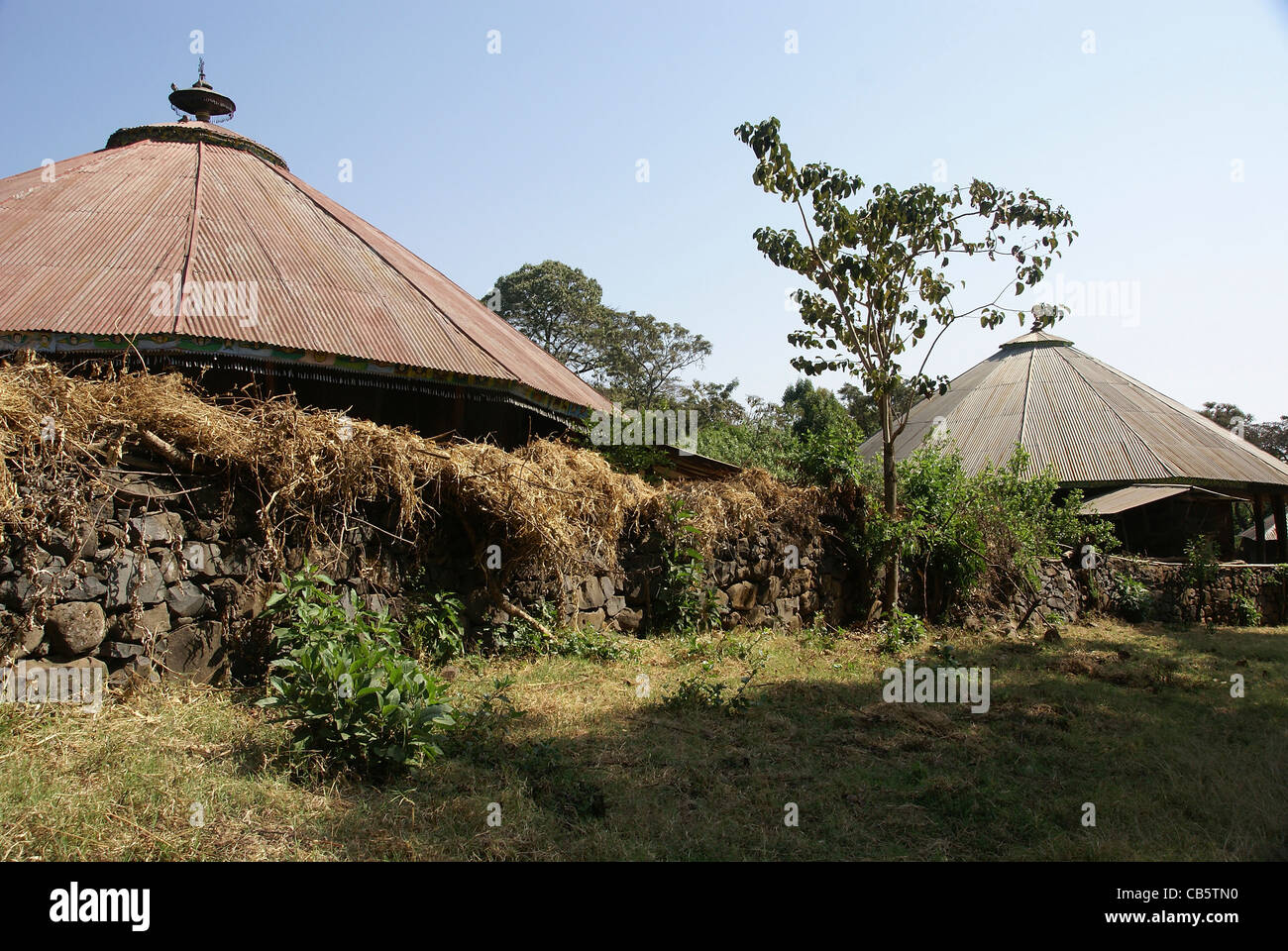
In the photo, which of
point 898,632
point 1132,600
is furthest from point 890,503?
point 1132,600

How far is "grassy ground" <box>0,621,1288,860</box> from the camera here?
3.87m

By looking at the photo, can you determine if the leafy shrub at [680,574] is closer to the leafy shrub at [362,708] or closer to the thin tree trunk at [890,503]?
the thin tree trunk at [890,503]

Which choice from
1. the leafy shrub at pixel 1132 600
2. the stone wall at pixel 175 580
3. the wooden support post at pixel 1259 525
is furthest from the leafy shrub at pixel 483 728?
the wooden support post at pixel 1259 525

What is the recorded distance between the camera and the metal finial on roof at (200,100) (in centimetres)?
1445

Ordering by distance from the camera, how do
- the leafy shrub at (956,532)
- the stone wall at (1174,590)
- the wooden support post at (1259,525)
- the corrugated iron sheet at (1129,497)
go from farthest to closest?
the wooden support post at (1259,525), the corrugated iron sheet at (1129,497), the stone wall at (1174,590), the leafy shrub at (956,532)

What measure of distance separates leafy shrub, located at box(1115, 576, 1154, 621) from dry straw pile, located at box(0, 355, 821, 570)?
9.67 m

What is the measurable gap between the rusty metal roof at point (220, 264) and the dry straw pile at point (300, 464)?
55.0 inches

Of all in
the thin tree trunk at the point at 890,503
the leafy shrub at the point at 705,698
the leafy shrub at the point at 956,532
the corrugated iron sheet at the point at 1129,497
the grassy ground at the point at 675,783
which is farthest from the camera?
the corrugated iron sheet at the point at 1129,497

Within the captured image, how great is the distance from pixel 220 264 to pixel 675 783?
813cm

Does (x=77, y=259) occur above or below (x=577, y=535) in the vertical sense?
above

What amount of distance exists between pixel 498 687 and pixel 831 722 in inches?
104
